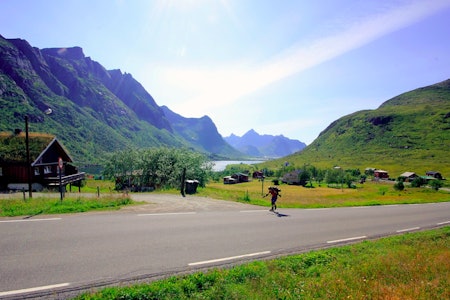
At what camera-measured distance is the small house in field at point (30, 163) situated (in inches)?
1474

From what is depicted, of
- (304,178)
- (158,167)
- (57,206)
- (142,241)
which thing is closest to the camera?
(142,241)

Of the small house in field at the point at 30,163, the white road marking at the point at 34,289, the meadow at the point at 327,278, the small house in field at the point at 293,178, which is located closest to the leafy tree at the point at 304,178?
the small house in field at the point at 293,178

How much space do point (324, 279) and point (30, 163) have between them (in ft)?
138

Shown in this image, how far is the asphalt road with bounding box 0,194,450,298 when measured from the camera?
22.7 feet

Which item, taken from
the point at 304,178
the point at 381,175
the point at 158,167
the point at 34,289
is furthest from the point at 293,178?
the point at 34,289

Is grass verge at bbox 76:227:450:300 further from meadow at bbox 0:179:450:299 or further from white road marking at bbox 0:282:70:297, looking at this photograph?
white road marking at bbox 0:282:70:297

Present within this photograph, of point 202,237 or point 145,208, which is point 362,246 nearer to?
point 202,237

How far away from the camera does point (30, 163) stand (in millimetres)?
37062

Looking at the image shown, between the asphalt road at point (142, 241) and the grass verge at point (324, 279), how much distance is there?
3.06 ft

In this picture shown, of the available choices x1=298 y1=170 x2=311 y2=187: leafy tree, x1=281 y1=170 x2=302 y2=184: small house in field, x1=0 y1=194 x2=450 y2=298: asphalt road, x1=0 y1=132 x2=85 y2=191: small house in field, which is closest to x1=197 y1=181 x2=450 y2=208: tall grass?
x1=0 y1=194 x2=450 y2=298: asphalt road

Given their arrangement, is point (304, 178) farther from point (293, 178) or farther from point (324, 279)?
point (324, 279)

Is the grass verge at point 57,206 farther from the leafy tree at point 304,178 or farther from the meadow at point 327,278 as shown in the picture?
the leafy tree at point 304,178

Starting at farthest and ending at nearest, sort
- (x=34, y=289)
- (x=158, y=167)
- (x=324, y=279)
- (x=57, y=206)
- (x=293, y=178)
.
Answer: (x=293, y=178) → (x=158, y=167) → (x=57, y=206) → (x=324, y=279) → (x=34, y=289)

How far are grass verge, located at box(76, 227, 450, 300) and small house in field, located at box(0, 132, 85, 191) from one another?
34.0 meters
